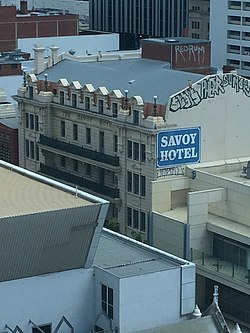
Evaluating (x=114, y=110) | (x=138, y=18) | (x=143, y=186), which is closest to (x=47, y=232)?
(x=143, y=186)

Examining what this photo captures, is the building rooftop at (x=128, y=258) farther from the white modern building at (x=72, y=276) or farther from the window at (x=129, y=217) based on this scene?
the window at (x=129, y=217)

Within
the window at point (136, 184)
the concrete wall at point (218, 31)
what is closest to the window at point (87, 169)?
the window at point (136, 184)

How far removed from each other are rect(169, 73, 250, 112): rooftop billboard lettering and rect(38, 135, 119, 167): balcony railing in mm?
6667

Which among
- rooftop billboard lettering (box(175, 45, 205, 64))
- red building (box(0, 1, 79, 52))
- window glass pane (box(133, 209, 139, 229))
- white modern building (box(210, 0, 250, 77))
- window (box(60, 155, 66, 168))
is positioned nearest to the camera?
window glass pane (box(133, 209, 139, 229))

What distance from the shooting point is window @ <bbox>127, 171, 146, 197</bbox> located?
3258 inches

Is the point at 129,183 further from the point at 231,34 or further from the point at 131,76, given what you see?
the point at 231,34

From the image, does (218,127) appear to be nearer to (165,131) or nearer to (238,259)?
(165,131)

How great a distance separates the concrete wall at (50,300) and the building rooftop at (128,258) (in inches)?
70.6

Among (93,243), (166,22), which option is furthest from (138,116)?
(166,22)

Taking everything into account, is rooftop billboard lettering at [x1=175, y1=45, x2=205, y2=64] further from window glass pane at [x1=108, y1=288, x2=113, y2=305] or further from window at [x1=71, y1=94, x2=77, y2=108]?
window glass pane at [x1=108, y1=288, x2=113, y2=305]

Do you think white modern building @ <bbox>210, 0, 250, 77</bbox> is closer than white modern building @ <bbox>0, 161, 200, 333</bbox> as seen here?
No

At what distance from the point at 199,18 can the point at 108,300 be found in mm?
117046

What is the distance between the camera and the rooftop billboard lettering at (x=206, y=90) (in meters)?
81.8

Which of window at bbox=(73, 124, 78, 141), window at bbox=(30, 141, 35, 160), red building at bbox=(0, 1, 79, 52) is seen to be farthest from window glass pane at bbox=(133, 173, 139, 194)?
red building at bbox=(0, 1, 79, 52)
